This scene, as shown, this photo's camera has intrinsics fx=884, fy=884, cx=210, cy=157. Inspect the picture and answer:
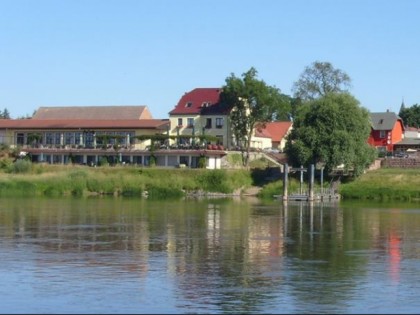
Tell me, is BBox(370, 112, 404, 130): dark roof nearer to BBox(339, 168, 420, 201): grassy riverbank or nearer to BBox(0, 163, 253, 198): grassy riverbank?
BBox(339, 168, 420, 201): grassy riverbank

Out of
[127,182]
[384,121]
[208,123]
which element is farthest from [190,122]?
[384,121]

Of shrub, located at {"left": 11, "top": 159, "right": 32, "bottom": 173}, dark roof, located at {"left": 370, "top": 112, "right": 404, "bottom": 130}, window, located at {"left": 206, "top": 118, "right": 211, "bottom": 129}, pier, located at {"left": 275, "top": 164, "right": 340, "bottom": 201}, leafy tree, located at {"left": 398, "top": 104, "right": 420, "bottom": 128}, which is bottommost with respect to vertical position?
pier, located at {"left": 275, "top": 164, "right": 340, "bottom": 201}

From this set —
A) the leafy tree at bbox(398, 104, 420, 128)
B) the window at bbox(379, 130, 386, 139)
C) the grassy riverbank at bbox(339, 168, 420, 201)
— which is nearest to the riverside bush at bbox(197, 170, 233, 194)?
the grassy riverbank at bbox(339, 168, 420, 201)

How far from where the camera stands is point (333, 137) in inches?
3533

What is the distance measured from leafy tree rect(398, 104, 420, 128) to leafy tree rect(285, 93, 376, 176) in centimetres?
7502

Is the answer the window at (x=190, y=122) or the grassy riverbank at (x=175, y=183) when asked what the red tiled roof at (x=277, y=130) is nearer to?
the window at (x=190, y=122)

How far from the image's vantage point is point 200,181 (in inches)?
3701

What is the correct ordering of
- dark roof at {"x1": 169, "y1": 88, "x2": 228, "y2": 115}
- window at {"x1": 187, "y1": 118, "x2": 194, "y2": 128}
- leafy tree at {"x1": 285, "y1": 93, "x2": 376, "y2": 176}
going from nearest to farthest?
leafy tree at {"x1": 285, "y1": 93, "x2": 376, "y2": 176}, dark roof at {"x1": 169, "y1": 88, "x2": 228, "y2": 115}, window at {"x1": 187, "y1": 118, "x2": 194, "y2": 128}

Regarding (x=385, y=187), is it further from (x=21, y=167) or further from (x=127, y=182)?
(x=21, y=167)

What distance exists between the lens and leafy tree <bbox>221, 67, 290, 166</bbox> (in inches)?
4040

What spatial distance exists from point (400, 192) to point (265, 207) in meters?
23.3

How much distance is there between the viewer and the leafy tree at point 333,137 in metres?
90.1

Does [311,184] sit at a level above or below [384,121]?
below

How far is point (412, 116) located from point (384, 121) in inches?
1636
